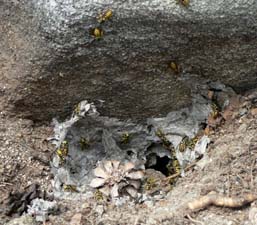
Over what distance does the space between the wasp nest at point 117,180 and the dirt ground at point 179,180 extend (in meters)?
0.08

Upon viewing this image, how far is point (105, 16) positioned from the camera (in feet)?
8.54

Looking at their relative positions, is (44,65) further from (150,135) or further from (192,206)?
(192,206)

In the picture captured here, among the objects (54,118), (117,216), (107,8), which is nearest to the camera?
(107,8)

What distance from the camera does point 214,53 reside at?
2.86 m

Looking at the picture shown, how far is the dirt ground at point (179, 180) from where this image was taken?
2.67 metres

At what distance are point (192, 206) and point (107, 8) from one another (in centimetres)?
103

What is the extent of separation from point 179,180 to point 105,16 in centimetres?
100

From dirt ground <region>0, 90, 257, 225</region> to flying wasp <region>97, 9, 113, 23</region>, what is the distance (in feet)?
2.51

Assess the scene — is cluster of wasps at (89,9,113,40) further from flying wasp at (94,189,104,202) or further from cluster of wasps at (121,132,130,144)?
flying wasp at (94,189,104,202)

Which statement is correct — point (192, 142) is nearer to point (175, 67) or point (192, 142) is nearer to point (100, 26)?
point (175, 67)

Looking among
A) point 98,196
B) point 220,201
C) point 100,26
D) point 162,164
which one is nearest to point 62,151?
point 98,196

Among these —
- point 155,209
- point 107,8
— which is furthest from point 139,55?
point 155,209

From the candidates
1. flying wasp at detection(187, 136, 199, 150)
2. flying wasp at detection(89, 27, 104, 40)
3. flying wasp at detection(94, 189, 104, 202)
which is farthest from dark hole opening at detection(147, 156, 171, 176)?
flying wasp at detection(89, 27, 104, 40)

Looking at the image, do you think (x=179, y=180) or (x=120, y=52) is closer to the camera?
(x=120, y=52)
